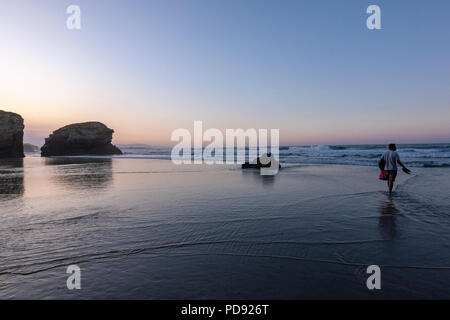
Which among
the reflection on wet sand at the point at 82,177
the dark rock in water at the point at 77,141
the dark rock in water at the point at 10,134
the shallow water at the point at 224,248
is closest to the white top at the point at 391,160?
the shallow water at the point at 224,248

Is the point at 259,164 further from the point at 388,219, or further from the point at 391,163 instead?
the point at 388,219

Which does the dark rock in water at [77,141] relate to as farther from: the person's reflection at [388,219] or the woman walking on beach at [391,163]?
the person's reflection at [388,219]

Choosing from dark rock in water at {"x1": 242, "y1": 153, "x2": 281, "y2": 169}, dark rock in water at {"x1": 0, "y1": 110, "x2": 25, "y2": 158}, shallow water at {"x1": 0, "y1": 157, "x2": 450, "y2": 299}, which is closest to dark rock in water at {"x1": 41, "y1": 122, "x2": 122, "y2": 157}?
dark rock in water at {"x1": 0, "y1": 110, "x2": 25, "y2": 158}

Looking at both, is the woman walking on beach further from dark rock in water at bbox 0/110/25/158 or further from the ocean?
dark rock in water at bbox 0/110/25/158

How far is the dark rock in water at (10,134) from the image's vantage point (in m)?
43.3

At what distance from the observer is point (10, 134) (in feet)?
144

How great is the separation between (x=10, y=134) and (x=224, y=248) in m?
54.8

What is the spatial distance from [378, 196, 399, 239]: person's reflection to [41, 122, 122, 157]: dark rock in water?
205 feet

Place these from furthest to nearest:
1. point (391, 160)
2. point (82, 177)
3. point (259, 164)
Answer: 1. point (259, 164)
2. point (82, 177)
3. point (391, 160)

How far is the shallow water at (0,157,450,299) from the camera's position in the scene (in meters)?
3.03

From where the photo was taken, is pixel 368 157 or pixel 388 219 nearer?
pixel 388 219

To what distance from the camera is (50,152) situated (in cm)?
5825

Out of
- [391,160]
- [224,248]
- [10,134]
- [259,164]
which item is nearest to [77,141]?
[10,134]
